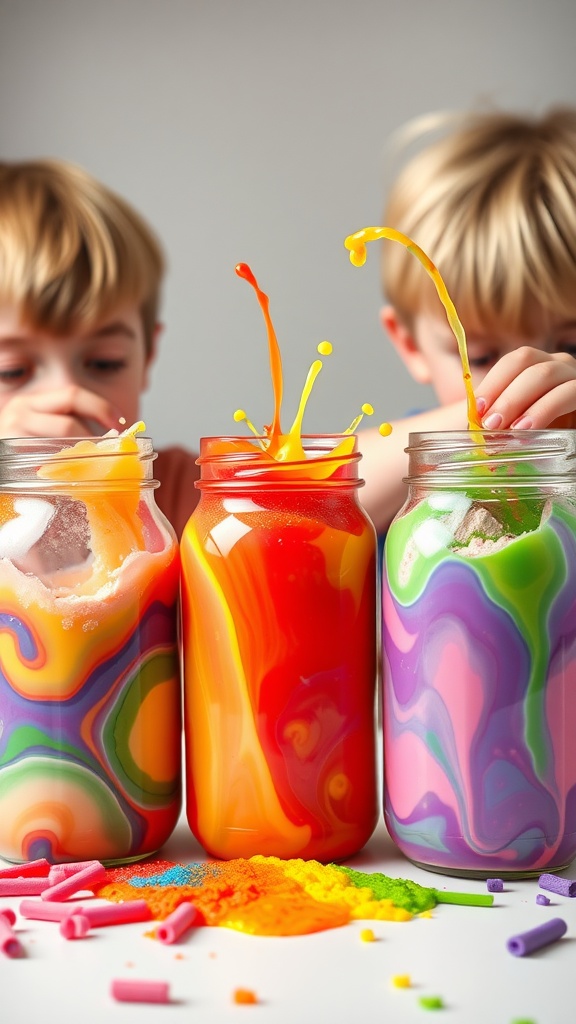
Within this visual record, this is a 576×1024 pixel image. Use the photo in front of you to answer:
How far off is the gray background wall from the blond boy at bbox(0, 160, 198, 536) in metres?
0.68

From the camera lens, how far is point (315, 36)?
2193 mm

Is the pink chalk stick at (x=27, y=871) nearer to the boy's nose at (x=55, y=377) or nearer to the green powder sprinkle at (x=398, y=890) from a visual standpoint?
the green powder sprinkle at (x=398, y=890)

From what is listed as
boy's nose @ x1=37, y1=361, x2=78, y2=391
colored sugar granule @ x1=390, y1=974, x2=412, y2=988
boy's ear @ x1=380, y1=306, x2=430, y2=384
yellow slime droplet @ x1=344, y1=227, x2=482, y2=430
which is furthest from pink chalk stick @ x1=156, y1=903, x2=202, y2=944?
boy's ear @ x1=380, y1=306, x2=430, y2=384

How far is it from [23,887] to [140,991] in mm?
152

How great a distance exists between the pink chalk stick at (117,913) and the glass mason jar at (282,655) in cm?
8

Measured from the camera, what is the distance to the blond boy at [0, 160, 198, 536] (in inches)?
52.3

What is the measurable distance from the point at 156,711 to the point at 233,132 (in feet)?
6.01

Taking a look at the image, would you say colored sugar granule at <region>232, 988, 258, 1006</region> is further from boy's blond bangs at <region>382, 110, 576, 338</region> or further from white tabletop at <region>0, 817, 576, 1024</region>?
boy's blond bangs at <region>382, 110, 576, 338</region>

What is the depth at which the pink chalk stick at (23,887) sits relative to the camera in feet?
1.94

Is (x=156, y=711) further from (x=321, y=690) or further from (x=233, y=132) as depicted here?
(x=233, y=132)

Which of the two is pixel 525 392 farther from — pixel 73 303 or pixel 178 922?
pixel 73 303

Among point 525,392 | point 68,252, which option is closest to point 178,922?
point 525,392

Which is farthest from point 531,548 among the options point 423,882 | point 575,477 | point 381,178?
point 381,178

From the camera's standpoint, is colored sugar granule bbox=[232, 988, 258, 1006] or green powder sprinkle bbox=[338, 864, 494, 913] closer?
colored sugar granule bbox=[232, 988, 258, 1006]
